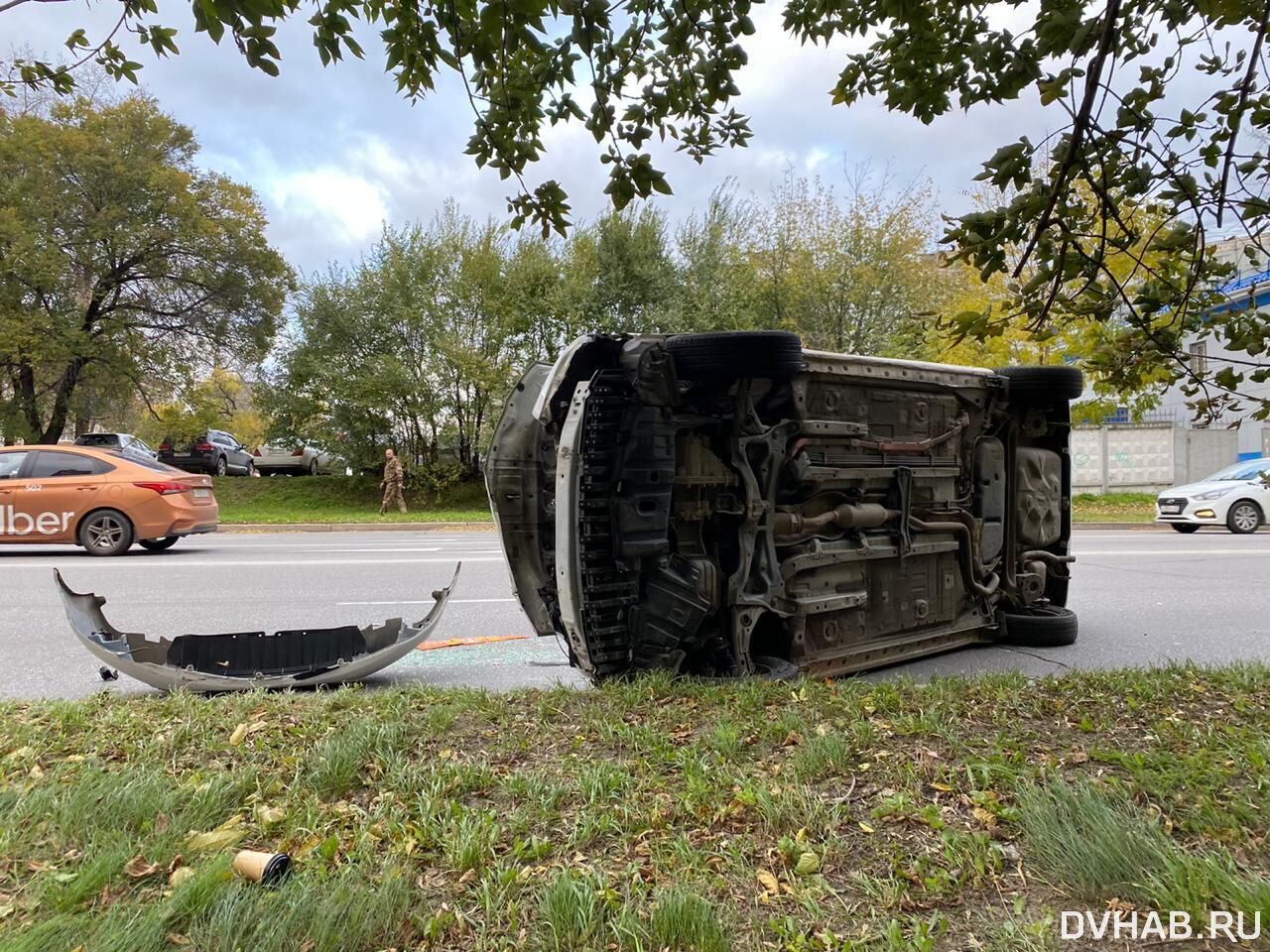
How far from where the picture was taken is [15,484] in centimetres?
1073

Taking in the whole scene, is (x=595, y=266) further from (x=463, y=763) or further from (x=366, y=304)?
(x=463, y=763)

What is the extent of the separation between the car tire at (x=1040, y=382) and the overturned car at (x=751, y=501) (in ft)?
0.04

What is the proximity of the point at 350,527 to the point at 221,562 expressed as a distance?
7209 mm

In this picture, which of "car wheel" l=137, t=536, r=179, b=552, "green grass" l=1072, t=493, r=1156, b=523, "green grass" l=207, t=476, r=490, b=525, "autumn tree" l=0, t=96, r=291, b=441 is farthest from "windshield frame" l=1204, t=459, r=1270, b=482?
"autumn tree" l=0, t=96, r=291, b=441

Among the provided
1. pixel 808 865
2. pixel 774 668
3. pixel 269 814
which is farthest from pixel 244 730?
pixel 774 668

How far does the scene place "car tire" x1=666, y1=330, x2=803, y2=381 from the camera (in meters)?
3.88

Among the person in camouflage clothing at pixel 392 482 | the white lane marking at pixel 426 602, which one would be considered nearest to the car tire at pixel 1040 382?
the white lane marking at pixel 426 602

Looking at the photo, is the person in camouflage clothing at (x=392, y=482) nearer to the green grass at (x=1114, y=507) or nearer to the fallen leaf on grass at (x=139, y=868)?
the green grass at (x=1114, y=507)

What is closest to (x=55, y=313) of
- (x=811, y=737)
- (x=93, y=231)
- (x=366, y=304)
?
→ (x=93, y=231)

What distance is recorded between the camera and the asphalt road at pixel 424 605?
529 cm

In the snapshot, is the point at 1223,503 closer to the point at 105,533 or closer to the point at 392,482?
the point at 392,482

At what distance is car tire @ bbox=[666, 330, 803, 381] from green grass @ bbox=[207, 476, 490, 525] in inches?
614

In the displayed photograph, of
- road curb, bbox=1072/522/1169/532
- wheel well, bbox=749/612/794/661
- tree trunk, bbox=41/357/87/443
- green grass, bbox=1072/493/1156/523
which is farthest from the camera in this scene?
tree trunk, bbox=41/357/87/443
